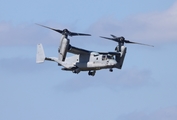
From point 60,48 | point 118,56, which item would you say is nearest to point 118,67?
point 118,56

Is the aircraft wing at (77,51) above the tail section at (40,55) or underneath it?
above

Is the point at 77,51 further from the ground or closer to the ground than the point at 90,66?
further from the ground

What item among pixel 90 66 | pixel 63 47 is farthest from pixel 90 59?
pixel 63 47

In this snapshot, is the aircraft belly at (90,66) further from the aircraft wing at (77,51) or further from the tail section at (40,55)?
the tail section at (40,55)

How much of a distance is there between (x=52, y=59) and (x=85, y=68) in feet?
24.2

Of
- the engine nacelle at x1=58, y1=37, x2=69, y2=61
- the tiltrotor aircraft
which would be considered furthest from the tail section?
the engine nacelle at x1=58, y1=37, x2=69, y2=61

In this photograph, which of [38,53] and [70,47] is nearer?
[70,47]

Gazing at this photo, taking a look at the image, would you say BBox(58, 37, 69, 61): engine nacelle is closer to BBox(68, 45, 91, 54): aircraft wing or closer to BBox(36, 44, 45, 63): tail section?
BBox(68, 45, 91, 54): aircraft wing

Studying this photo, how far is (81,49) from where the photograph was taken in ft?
378

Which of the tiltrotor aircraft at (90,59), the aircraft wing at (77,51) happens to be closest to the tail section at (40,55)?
the tiltrotor aircraft at (90,59)

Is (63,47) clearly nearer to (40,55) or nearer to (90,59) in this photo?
(90,59)

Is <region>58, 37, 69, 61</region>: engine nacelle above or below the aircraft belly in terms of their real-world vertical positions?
above

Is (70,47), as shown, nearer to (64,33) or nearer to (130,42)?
(64,33)

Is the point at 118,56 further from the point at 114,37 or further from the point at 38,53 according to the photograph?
the point at 38,53
